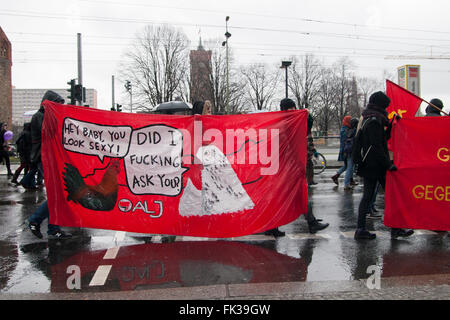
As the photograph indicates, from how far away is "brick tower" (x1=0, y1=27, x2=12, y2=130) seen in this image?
40.9 metres

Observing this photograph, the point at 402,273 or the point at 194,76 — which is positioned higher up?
the point at 194,76

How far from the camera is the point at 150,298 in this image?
135 inches

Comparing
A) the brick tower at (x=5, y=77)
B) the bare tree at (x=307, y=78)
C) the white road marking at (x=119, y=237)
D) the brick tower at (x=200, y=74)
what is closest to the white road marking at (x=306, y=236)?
the white road marking at (x=119, y=237)

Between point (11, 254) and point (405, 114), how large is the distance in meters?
5.31

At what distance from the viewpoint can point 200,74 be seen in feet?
141

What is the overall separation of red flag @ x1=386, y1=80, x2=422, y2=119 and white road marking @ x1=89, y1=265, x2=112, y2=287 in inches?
163

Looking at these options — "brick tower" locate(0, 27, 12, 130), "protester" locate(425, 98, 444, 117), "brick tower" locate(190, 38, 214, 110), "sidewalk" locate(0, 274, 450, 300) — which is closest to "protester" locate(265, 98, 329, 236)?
"sidewalk" locate(0, 274, 450, 300)

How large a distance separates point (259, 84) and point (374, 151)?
54.1m

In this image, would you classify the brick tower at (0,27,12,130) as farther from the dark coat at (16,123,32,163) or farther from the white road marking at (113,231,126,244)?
the white road marking at (113,231,126,244)

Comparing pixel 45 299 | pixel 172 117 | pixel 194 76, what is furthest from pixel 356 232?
pixel 194 76

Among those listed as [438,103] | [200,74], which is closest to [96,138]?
[438,103]

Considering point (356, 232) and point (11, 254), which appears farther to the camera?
point (356, 232)

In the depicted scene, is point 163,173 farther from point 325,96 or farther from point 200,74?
point 325,96

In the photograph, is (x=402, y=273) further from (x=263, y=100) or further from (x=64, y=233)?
(x=263, y=100)
